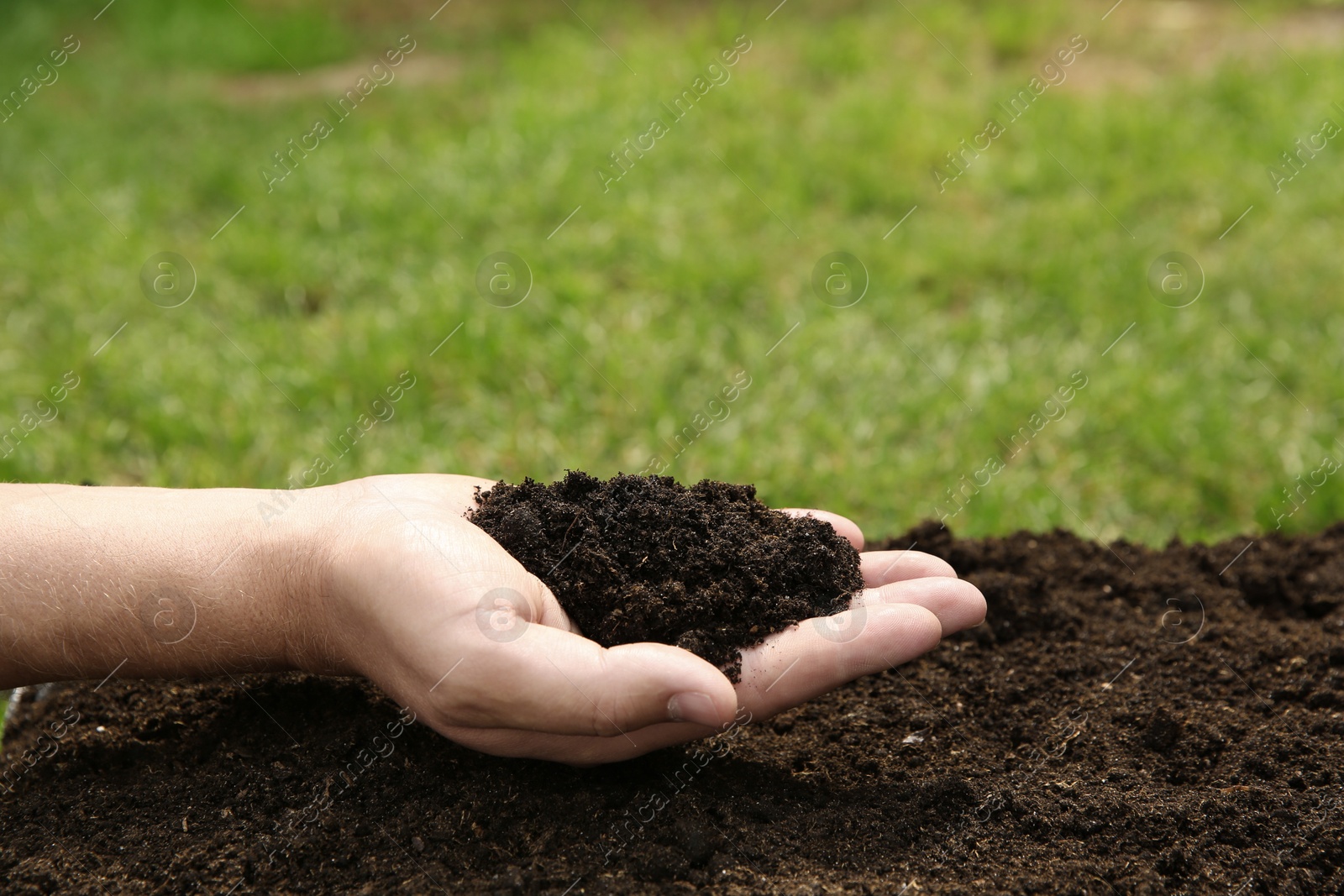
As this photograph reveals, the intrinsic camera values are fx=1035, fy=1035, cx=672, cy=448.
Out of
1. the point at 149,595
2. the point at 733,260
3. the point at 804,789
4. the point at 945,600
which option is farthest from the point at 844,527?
the point at 733,260

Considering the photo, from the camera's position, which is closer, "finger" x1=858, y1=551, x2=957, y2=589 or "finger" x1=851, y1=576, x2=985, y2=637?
"finger" x1=851, y1=576, x2=985, y2=637

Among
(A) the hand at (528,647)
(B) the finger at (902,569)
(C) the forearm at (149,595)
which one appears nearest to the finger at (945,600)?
(A) the hand at (528,647)

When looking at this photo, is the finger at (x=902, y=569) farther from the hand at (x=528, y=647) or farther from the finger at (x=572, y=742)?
the finger at (x=572, y=742)

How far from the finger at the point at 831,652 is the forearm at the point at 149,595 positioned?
0.91m

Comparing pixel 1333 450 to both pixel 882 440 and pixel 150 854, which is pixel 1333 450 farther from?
pixel 150 854

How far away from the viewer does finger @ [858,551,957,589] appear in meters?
2.27

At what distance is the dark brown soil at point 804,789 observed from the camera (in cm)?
182

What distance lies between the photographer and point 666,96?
234 inches

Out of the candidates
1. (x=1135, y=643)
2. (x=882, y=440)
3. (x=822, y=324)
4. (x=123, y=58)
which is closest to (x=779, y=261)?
(x=822, y=324)

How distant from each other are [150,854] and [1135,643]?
218 centimetres

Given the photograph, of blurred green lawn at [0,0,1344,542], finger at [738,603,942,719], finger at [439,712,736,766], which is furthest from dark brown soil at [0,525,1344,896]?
blurred green lawn at [0,0,1344,542]

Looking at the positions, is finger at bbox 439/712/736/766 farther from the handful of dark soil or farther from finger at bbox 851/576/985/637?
finger at bbox 851/576/985/637

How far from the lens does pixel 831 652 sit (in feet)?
6.46

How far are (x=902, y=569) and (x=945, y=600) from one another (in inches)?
8.1
